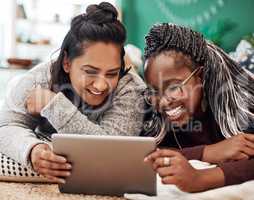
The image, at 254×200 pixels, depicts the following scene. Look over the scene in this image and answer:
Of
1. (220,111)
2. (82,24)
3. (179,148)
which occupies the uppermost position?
(82,24)

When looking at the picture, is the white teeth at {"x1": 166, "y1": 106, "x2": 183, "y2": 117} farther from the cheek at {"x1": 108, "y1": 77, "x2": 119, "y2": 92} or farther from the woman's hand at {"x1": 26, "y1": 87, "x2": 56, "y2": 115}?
the woman's hand at {"x1": 26, "y1": 87, "x2": 56, "y2": 115}

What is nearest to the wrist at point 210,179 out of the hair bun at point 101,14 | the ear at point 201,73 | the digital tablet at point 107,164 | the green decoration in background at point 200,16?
the digital tablet at point 107,164

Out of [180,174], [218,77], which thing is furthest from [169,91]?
[180,174]

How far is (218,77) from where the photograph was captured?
137 cm

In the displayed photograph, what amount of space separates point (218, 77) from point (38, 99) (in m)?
0.56

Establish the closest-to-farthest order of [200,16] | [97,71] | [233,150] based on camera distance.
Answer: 1. [233,150]
2. [97,71]
3. [200,16]

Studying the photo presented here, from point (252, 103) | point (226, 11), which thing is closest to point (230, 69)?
point (252, 103)

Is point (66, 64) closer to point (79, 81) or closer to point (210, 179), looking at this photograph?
point (79, 81)

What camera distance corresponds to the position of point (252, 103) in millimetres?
1341

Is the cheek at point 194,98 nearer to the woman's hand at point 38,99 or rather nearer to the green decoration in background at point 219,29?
the woman's hand at point 38,99

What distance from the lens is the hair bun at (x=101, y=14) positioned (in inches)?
52.9

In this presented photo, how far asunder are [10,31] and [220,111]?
2.44 metres

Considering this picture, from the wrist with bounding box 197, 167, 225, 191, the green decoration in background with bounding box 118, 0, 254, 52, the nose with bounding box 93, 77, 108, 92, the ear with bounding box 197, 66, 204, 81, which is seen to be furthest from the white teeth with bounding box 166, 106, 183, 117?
the green decoration in background with bounding box 118, 0, 254, 52

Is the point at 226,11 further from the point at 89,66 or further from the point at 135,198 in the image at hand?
the point at 135,198
